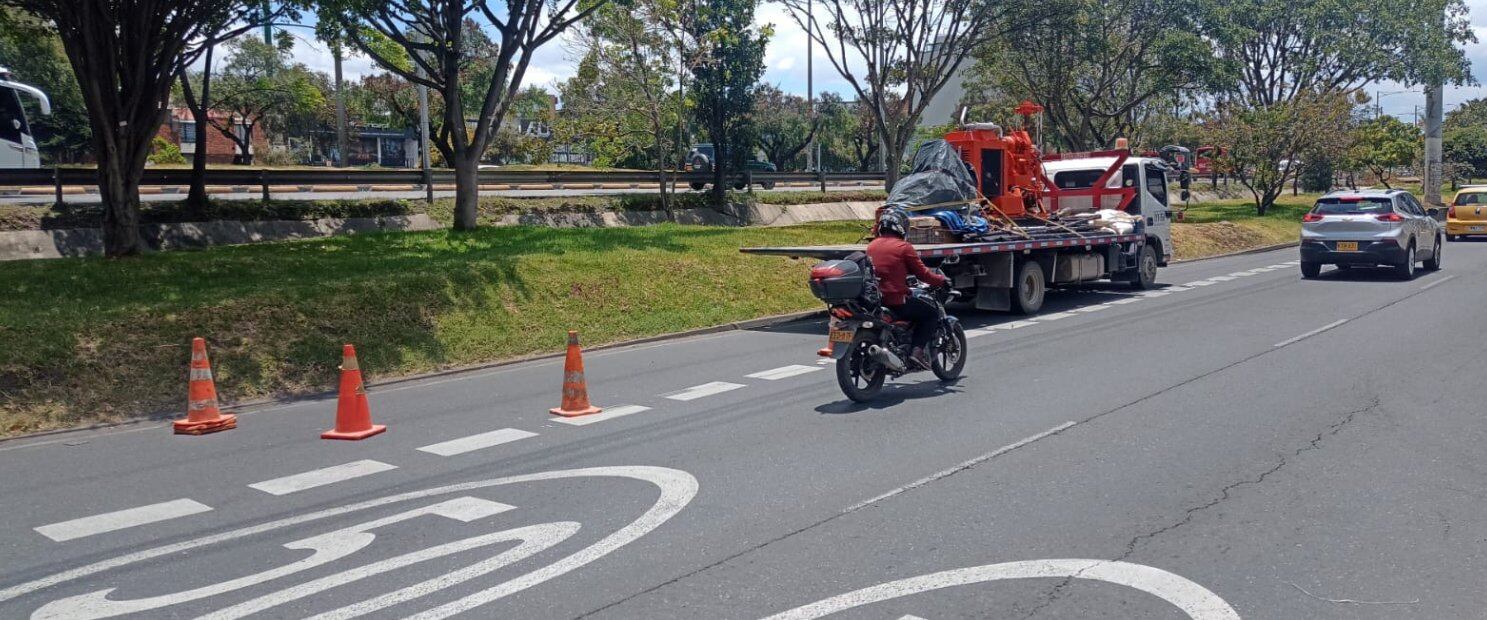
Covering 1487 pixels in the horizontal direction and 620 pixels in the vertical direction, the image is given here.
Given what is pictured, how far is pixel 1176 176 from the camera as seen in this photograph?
73.4 ft

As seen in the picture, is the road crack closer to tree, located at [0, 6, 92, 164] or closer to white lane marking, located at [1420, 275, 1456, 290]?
white lane marking, located at [1420, 275, 1456, 290]

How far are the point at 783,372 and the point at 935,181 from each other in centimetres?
545

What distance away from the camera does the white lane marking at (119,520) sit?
250 inches

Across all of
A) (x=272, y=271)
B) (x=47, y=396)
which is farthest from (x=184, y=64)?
(x=47, y=396)

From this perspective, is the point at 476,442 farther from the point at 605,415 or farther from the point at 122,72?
the point at 122,72

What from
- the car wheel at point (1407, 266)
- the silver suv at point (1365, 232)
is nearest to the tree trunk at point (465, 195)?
the silver suv at point (1365, 232)

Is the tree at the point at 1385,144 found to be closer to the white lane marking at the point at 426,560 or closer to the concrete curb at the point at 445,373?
the concrete curb at the point at 445,373

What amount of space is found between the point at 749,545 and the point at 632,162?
4604 cm

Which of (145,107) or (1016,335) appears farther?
(145,107)

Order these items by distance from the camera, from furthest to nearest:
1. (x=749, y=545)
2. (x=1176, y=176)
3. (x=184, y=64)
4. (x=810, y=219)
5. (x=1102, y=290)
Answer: (x=810, y=219), (x=1176, y=176), (x=1102, y=290), (x=184, y=64), (x=749, y=545)

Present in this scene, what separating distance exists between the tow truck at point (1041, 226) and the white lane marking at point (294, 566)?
27.0 feet

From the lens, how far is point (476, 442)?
8.57m

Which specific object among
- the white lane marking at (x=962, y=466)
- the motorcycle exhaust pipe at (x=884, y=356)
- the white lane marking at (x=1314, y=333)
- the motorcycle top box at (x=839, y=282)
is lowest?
the white lane marking at (x=962, y=466)

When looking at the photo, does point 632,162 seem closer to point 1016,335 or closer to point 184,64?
point 184,64
